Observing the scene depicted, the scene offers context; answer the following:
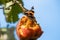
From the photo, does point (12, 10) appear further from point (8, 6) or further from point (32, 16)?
point (32, 16)

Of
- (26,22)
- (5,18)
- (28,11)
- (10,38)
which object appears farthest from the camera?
(5,18)

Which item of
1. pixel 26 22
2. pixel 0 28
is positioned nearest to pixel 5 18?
pixel 0 28

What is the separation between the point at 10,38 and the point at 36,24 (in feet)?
0.90

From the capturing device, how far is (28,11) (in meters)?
1.53

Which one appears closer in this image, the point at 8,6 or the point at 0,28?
the point at 8,6

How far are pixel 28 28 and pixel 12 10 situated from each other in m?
0.30

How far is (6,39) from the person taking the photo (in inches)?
69.7

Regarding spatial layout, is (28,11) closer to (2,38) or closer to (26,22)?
(26,22)

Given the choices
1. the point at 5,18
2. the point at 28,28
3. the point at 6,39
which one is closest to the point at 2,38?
the point at 6,39

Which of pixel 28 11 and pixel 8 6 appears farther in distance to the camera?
pixel 8 6

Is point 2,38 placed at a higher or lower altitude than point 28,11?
lower

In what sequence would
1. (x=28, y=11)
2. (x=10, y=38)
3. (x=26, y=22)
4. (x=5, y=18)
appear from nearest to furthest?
(x=28, y=11)
(x=26, y=22)
(x=10, y=38)
(x=5, y=18)

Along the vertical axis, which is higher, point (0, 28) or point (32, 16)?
point (32, 16)

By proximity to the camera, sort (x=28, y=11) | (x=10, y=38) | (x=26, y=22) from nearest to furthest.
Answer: (x=28, y=11)
(x=26, y=22)
(x=10, y=38)
